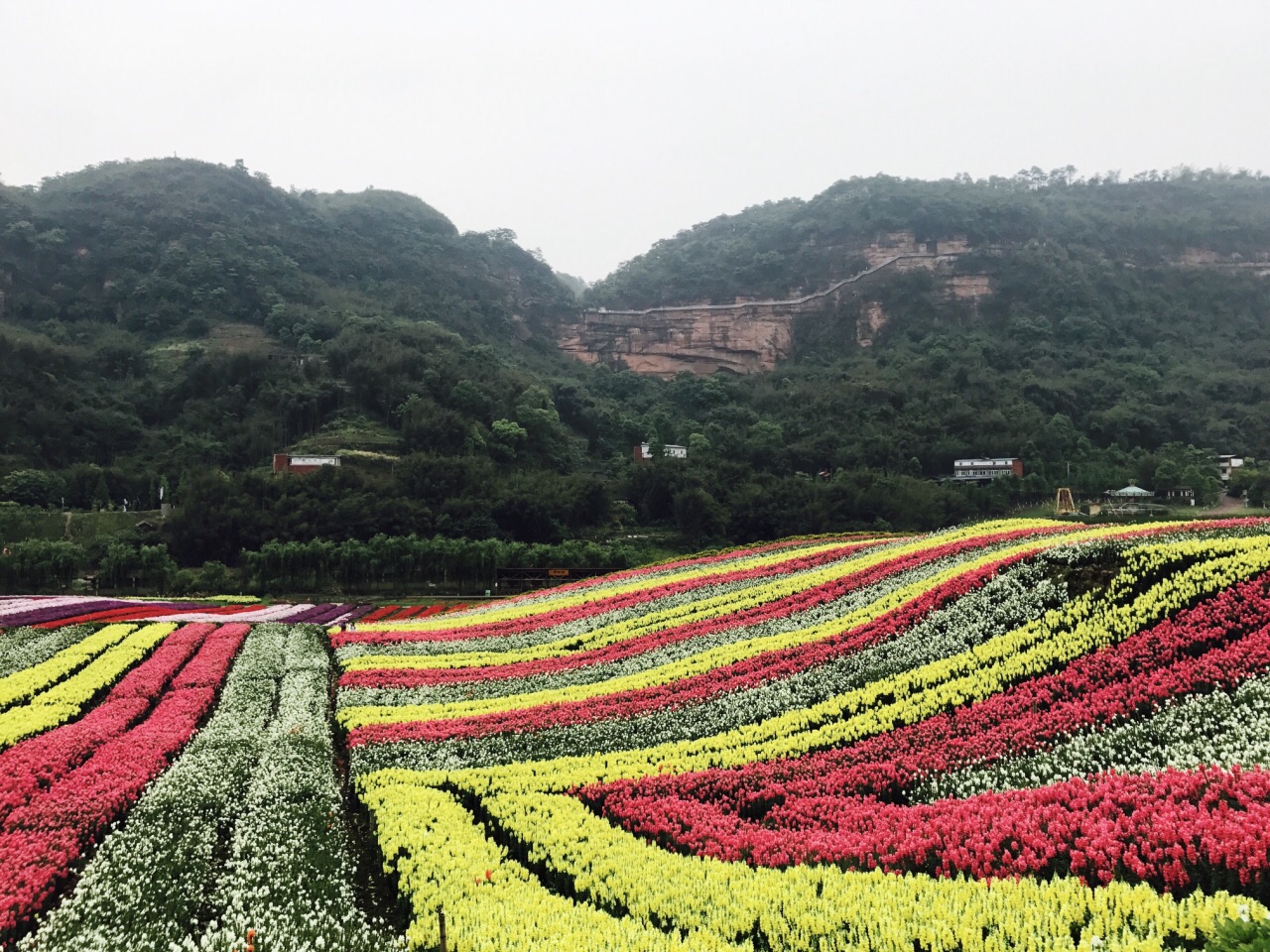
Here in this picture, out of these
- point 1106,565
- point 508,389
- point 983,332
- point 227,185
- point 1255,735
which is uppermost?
point 227,185

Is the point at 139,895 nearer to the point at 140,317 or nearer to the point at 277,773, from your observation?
the point at 277,773

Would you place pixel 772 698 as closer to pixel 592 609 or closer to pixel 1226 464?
pixel 592 609

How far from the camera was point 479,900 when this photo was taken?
22.5ft

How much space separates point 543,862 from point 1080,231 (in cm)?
13000

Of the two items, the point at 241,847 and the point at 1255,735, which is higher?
the point at 1255,735

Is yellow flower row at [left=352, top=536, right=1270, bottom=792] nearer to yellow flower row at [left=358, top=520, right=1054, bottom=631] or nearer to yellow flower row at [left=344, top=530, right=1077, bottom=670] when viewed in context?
yellow flower row at [left=344, top=530, right=1077, bottom=670]

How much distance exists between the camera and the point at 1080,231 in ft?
367

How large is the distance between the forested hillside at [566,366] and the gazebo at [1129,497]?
1602mm

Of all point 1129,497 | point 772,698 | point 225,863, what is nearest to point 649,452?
point 1129,497

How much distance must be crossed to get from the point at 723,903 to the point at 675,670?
9.55 metres

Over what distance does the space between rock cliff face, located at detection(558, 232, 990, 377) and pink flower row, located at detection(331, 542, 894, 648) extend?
8637cm

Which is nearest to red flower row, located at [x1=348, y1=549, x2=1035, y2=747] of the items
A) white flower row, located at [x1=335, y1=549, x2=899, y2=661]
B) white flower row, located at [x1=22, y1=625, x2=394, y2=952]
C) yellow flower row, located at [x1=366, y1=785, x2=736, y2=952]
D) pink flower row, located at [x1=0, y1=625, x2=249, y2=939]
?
white flower row, located at [x1=22, y1=625, x2=394, y2=952]

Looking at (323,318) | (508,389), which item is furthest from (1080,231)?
(323,318)

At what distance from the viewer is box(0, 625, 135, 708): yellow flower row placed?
54.1 ft
